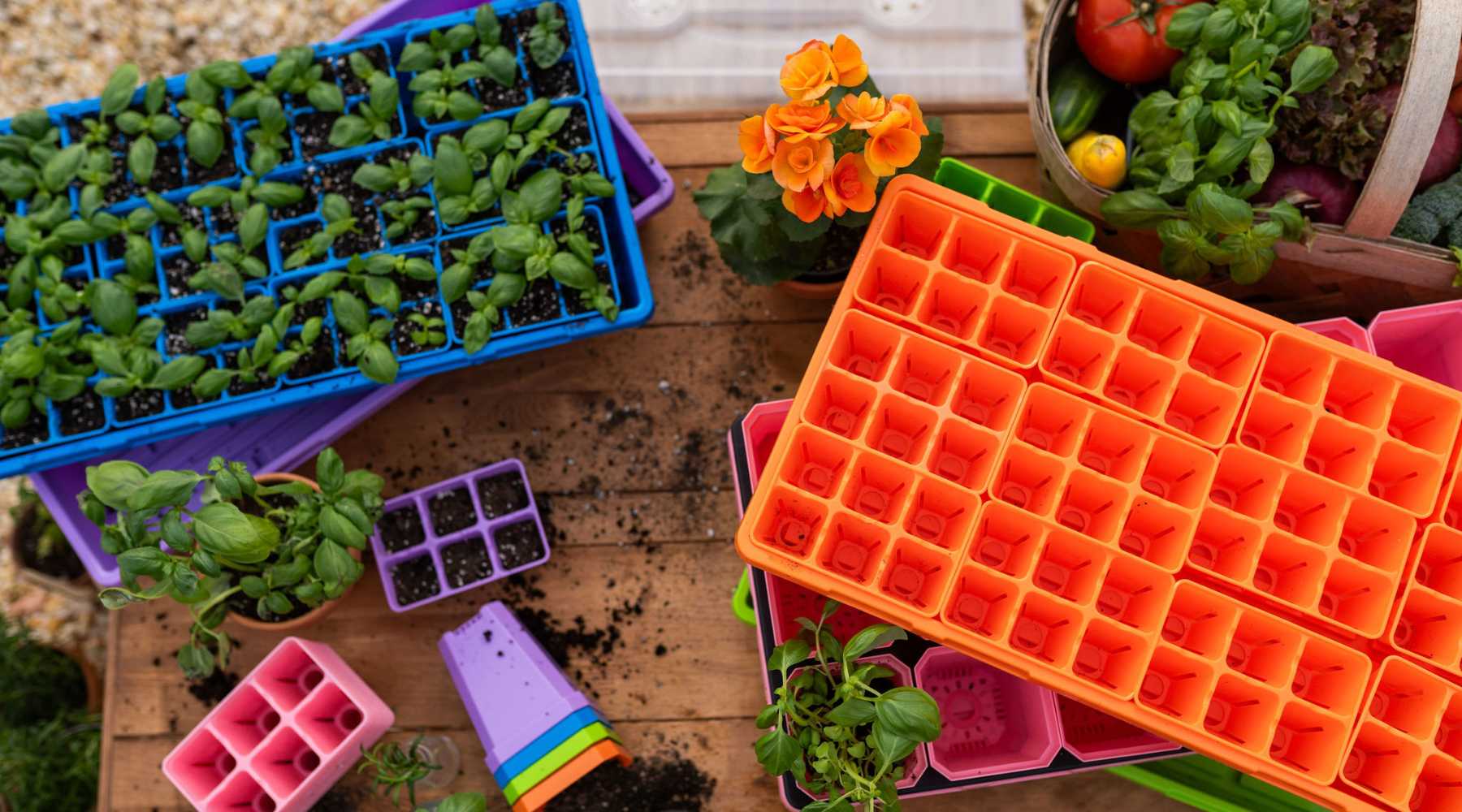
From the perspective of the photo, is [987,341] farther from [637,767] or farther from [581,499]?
[637,767]

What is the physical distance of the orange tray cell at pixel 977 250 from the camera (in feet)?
3.66

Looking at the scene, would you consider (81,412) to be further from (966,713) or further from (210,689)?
(966,713)

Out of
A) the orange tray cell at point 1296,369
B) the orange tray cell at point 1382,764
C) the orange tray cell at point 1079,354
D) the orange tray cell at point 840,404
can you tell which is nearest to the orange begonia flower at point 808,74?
the orange tray cell at point 840,404

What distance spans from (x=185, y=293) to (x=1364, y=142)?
171 cm

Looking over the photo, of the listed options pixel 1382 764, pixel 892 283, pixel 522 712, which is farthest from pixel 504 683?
pixel 1382 764

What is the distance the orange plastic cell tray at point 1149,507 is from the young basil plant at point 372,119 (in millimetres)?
748

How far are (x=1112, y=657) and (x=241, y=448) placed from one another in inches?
53.6

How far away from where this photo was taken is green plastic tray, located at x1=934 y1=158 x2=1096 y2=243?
1.28 metres

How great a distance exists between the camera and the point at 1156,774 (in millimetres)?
1256

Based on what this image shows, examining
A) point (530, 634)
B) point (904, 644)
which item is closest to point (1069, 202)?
point (904, 644)

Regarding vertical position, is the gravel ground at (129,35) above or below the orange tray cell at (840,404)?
above

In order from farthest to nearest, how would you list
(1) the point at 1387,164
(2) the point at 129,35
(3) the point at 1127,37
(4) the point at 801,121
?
(2) the point at 129,35, (3) the point at 1127,37, (1) the point at 1387,164, (4) the point at 801,121

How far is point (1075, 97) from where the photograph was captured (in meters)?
1.28

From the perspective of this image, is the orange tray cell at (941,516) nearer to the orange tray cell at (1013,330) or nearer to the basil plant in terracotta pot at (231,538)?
the orange tray cell at (1013,330)
